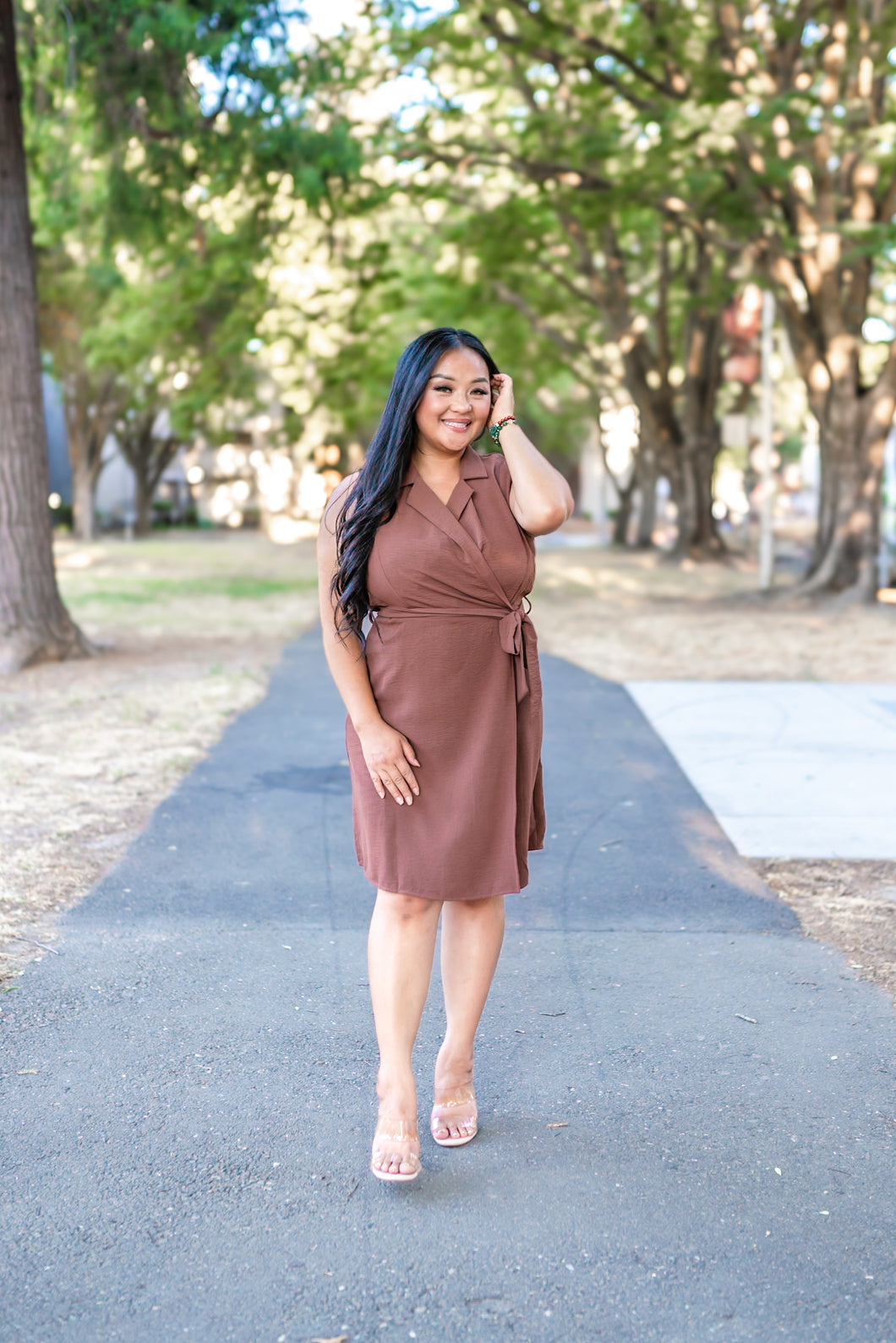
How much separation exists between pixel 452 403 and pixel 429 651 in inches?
21.8

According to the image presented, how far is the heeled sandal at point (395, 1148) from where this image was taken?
293cm

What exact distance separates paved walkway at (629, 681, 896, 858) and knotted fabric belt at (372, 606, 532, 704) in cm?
289

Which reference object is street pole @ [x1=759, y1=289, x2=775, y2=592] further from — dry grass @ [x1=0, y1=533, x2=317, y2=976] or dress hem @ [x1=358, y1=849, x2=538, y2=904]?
dress hem @ [x1=358, y1=849, x2=538, y2=904]

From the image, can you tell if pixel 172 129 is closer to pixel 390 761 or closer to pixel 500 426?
pixel 500 426

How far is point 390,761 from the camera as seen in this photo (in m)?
3.01

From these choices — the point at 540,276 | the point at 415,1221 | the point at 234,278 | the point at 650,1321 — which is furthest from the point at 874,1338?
the point at 540,276

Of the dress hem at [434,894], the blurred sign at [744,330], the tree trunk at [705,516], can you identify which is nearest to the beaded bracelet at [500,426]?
the dress hem at [434,894]

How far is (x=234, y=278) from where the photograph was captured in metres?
17.4

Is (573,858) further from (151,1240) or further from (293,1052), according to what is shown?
(151,1240)

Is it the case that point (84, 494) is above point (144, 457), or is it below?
below

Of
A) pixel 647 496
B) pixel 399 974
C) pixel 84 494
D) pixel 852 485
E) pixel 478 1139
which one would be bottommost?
pixel 84 494

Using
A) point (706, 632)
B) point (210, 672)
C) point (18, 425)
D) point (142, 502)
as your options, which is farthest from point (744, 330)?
point (142, 502)

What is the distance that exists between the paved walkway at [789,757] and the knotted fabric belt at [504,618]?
2887 mm

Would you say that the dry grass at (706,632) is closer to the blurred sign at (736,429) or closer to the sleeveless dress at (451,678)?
the blurred sign at (736,429)
